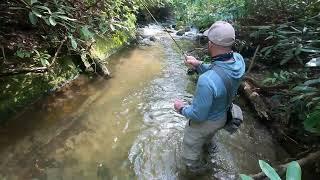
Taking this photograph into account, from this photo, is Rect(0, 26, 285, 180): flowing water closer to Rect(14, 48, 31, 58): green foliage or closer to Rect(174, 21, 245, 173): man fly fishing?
Rect(174, 21, 245, 173): man fly fishing

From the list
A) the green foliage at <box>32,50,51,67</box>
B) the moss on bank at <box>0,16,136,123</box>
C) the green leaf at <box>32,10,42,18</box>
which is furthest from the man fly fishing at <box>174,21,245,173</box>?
the moss on bank at <box>0,16,136,123</box>

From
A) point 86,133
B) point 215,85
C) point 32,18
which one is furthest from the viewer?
point 86,133

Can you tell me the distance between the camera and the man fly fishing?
3262 millimetres

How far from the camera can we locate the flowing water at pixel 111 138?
4.25 m

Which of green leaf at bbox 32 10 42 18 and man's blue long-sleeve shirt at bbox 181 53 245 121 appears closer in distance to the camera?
man's blue long-sleeve shirt at bbox 181 53 245 121

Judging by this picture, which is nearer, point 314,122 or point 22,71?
point 314,122

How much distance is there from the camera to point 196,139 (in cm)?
381

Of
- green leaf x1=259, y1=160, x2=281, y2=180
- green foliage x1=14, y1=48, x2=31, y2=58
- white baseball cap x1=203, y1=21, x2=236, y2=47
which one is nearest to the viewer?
green leaf x1=259, y1=160, x2=281, y2=180

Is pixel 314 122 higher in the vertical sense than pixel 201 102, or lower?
lower

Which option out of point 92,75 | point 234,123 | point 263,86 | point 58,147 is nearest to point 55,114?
point 58,147

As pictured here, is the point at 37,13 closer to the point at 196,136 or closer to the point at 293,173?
the point at 196,136

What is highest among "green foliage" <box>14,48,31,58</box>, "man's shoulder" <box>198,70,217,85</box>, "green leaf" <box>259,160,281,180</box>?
"green leaf" <box>259,160,281,180</box>

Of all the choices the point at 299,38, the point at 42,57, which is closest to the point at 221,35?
the point at 299,38

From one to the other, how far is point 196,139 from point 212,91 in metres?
0.72
